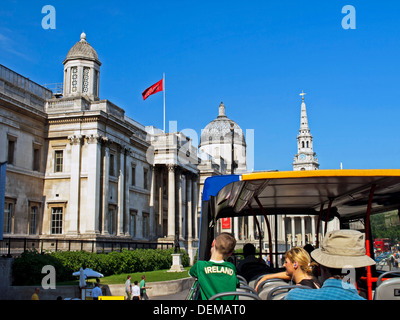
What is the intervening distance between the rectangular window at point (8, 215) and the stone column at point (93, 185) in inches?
206

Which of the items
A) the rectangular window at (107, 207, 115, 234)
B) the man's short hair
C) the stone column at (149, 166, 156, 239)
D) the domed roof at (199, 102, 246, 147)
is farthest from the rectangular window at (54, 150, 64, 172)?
the domed roof at (199, 102, 246, 147)

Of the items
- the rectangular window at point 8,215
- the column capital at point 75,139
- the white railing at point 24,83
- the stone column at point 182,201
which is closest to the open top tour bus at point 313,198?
the rectangular window at point 8,215

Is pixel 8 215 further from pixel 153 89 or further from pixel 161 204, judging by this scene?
pixel 161 204

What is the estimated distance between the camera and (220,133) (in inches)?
4001

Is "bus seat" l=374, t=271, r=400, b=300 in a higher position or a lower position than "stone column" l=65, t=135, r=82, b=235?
lower

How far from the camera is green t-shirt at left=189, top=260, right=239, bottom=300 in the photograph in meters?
5.18

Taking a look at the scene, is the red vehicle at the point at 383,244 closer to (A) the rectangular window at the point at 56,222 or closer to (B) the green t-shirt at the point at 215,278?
(B) the green t-shirt at the point at 215,278

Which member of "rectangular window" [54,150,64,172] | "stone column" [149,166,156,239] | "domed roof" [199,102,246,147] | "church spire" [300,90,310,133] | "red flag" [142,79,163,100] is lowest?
"stone column" [149,166,156,239]

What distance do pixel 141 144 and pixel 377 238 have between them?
1536 inches

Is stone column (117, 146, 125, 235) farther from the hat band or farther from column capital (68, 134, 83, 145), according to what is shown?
the hat band

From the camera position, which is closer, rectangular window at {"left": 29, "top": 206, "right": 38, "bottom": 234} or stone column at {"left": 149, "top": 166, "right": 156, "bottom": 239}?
rectangular window at {"left": 29, "top": 206, "right": 38, "bottom": 234}

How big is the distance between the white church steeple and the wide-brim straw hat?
415 ft
